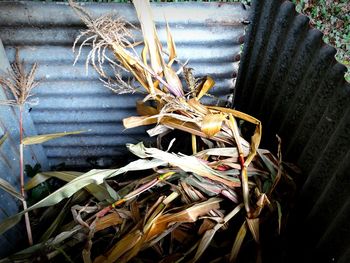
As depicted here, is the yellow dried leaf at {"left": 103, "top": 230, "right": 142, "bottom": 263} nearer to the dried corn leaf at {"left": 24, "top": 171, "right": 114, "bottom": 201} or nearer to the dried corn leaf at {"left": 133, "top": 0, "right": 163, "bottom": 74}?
the dried corn leaf at {"left": 24, "top": 171, "right": 114, "bottom": 201}

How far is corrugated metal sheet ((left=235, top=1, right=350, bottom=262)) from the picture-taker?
1181mm

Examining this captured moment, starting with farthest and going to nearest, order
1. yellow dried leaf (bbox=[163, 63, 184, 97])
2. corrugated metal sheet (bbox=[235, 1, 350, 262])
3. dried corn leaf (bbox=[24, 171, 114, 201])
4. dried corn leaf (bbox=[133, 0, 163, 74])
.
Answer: dried corn leaf (bbox=[24, 171, 114, 201]), yellow dried leaf (bbox=[163, 63, 184, 97]), dried corn leaf (bbox=[133, 0, 163, 74]), corrugated metal sheet (bbox=[235, 1, 350, 262])

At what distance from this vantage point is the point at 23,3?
149 cm

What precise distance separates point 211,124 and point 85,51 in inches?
31.8

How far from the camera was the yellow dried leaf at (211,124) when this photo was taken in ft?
4.44

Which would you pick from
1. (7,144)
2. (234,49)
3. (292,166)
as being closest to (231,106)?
(234,49)

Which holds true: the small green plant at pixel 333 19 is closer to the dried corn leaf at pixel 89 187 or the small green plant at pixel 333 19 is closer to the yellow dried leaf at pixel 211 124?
the yellow dried leaf at pixel 211 124

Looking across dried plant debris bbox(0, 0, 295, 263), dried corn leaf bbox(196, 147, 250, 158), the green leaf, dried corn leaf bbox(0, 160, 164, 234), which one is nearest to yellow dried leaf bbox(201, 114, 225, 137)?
dried plant debris bbox(0, 0, 295, 263)

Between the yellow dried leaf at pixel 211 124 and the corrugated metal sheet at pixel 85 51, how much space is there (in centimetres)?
48

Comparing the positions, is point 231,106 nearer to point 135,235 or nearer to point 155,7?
point 155,7

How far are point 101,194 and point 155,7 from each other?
3.17ft

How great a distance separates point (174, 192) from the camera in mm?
1499

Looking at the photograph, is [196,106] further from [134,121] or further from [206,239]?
[206,239]

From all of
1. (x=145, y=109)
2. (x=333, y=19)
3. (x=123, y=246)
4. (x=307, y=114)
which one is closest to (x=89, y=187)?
(x=123, y=246)
